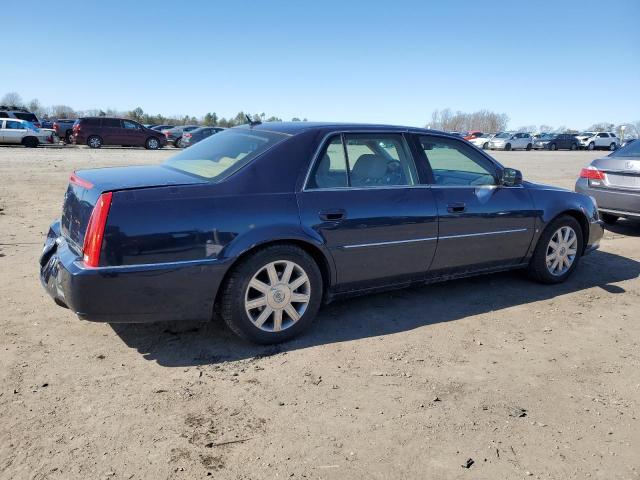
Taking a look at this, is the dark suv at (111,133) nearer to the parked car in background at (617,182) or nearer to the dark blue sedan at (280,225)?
the parked car in background at (617,182)

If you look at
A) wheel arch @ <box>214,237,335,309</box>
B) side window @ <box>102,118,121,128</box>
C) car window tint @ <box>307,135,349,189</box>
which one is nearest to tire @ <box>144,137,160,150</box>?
side window @ <box>102,118,121,128</box>

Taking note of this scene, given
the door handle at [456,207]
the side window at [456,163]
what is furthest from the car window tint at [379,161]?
the door handle at [456,207]

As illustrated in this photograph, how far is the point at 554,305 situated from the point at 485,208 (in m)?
1.11

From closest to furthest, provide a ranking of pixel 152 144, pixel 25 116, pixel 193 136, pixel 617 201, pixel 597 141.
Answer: pixel 617 201
pixel 152 144
pixel 193 136
pixel 25 116
pixel 597 141

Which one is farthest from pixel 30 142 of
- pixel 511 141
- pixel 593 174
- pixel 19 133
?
pixel 511 141

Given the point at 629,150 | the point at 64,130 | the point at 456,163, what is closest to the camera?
the point at 456,163

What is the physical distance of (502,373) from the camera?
3.49 m

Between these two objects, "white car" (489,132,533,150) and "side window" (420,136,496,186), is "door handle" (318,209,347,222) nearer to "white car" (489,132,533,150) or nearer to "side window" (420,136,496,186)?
"side window" (420,136,496,186)

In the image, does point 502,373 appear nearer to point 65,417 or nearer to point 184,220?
point 184,220

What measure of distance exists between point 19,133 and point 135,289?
28022 millimetres

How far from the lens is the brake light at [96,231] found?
3150 mm

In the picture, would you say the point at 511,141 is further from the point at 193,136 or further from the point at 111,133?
the point at 111,133

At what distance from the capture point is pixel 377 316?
4352 mm

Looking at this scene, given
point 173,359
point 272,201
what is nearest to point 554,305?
point 272,201
